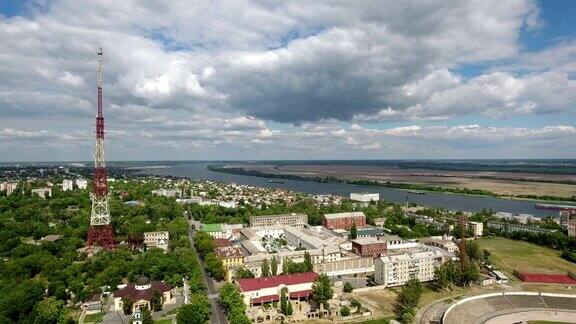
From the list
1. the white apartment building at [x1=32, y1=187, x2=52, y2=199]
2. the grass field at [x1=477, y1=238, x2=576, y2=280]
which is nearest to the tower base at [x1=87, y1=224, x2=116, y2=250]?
the grass field at [x1=477, y1=238, x2=576, y2=280]

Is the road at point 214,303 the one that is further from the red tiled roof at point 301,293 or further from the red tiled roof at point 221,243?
the red tiled roof at point 301,293

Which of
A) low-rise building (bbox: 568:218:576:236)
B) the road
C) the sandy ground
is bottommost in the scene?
the sandy ground

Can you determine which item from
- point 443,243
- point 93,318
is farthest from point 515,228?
point 93,318

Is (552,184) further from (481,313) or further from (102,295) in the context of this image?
(102,295)

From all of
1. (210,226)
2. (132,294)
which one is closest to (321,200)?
(210,226)

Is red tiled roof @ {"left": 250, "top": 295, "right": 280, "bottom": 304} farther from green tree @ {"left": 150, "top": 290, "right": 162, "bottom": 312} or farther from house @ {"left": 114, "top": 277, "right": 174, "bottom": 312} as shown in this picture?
green tree @ {"left": 150, "top": 290, "right": 162, "bottom": 312}

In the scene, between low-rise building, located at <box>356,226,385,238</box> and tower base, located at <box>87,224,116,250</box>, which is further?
low-rise building, located at <box>356,226,385,238</box>
